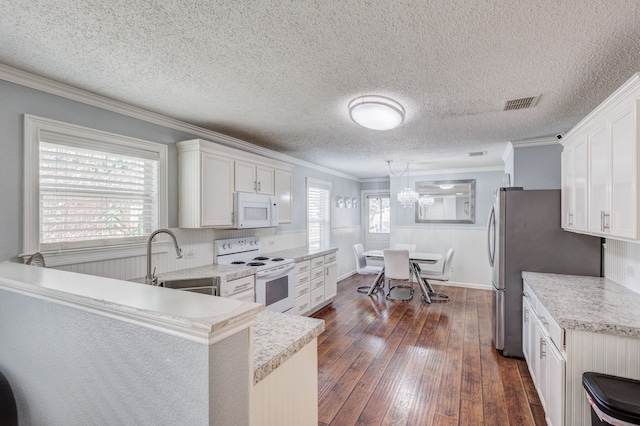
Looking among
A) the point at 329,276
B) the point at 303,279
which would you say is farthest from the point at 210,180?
the point at 329,276

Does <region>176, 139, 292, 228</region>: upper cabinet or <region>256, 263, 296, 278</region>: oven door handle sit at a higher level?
<region>176, 139, 292, 228</region>: upper cabinet

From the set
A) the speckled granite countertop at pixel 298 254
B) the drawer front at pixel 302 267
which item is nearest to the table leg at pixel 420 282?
the speckled granite countertop at pixel 298 254

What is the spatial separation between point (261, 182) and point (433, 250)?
4172 mm

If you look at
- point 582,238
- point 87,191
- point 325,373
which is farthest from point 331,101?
point 582,238

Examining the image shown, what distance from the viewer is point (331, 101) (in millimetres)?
2510

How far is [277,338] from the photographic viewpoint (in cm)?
121

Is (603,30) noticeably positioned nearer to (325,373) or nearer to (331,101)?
(331,101)

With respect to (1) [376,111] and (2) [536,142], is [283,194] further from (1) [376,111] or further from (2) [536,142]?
(2) [536,142]

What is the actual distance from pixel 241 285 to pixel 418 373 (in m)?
1.86

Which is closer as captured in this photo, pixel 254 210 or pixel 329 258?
pixel 254 210

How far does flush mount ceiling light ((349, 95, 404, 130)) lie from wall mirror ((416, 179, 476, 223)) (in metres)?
4.04

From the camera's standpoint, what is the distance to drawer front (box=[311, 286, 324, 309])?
437cm

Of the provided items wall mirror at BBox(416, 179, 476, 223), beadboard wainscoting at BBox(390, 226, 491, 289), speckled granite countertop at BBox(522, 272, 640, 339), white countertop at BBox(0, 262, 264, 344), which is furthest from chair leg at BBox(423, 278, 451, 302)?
white countertop at BBox(0, 262, 264, 344)

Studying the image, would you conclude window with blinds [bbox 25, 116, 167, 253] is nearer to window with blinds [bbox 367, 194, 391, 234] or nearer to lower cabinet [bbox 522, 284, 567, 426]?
lower cabinet [bbox 522, 284, 567, 426]
